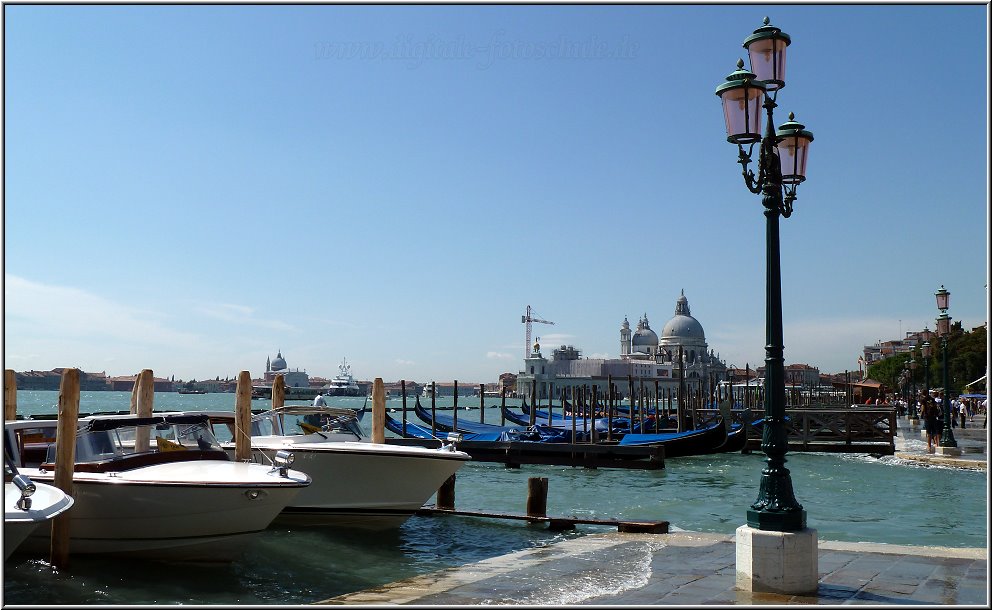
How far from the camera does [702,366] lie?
131 metres

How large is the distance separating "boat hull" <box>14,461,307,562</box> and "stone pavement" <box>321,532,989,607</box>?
2.16 m

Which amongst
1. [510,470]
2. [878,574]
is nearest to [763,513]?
[878,574]

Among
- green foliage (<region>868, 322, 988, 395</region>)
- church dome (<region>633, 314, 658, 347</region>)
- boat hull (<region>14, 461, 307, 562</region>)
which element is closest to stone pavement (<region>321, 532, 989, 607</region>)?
boat hull (<region>14, 461, 307, 562</region>)

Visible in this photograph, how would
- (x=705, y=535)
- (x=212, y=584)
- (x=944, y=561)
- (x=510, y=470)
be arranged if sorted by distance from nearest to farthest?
(x=944, y=561), (x=212, y=584), (x=705, y=535), (x=510, y=470)

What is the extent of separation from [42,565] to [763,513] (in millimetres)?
6948

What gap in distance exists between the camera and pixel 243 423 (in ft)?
36.8

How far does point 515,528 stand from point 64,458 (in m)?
5.54

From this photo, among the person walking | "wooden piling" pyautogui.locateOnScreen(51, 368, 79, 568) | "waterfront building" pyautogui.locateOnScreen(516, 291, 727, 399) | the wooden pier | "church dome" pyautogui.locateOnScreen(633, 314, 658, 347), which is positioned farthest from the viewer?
"church dome" pyautogui.locateOnScreen(633, 314, 658, 347)

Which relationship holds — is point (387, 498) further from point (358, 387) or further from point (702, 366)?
point (358, 387)

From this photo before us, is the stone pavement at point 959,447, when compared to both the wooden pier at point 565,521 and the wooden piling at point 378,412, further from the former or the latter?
the wooden piling at point 378,412

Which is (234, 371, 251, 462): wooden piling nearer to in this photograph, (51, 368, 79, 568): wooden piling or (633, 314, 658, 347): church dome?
(51, 368, 79, 568): wooden piling

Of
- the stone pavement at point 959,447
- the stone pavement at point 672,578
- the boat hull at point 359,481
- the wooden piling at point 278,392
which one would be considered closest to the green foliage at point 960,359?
the stone pavement at point 959,447

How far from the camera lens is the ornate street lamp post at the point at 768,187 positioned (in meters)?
6.41

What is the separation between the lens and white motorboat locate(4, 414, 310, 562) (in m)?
8.80
